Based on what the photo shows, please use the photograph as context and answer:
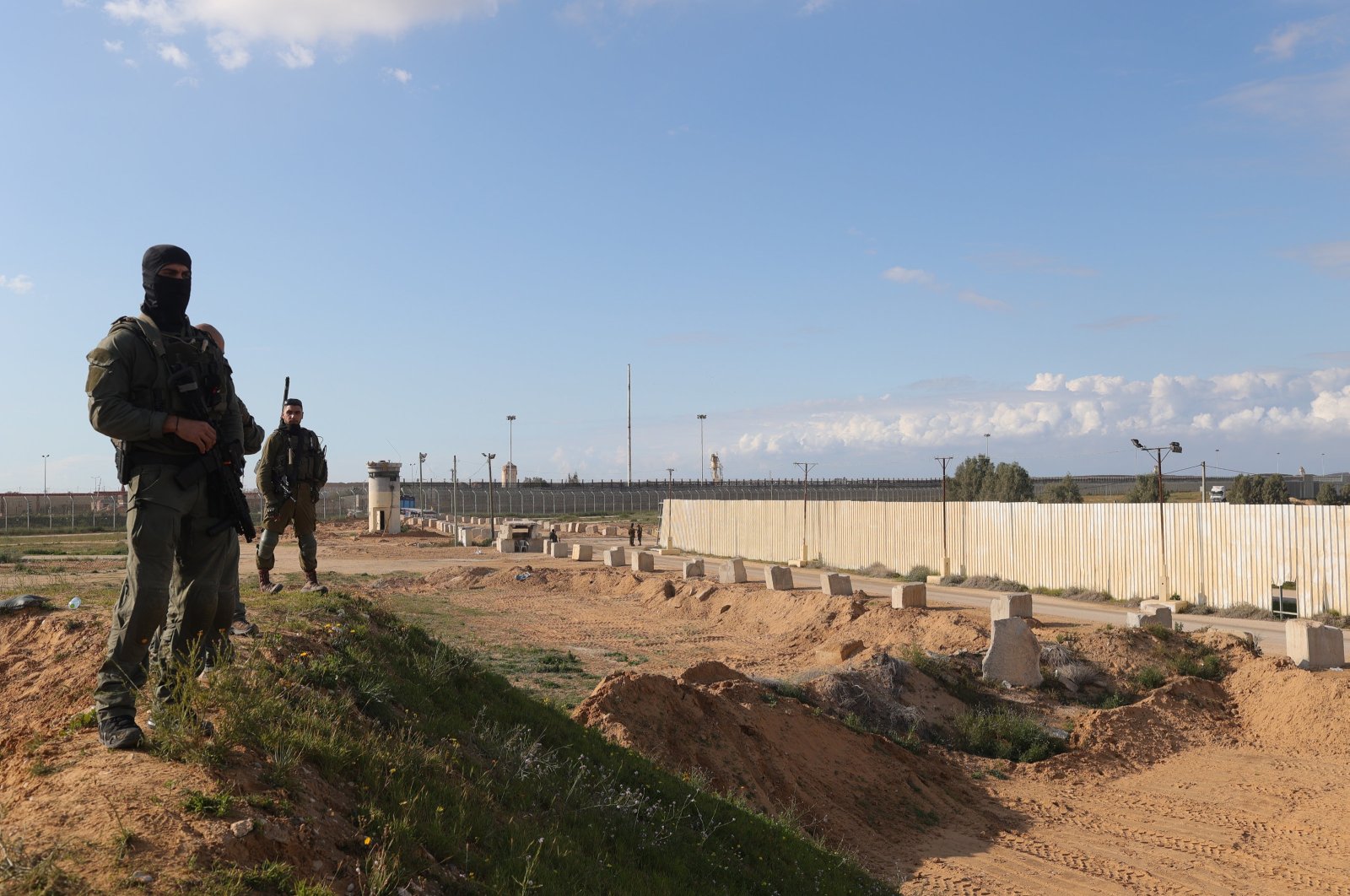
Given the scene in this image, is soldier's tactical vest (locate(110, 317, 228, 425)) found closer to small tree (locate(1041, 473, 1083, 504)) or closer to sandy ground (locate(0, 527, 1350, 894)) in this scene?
sandy ground (locate(0, 527, 1350, 894))

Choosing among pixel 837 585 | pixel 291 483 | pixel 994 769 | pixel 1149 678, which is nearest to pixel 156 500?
pixel 291 483

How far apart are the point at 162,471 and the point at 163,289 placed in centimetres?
92

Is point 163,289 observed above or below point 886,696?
above

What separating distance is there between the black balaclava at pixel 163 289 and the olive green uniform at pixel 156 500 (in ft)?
0.23

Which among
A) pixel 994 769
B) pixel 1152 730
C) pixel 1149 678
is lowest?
pixel 994 769

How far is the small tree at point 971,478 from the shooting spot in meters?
74.8

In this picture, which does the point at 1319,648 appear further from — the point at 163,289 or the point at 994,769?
the point at 163,289

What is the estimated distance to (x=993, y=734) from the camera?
43.4 ft

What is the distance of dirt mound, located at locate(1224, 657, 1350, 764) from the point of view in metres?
13.0

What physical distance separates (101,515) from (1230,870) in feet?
182

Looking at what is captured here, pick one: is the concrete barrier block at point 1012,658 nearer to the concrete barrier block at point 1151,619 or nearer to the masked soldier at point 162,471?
the concrete barrier block at point 1151,619

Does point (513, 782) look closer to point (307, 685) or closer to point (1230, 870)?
point (307, 685)

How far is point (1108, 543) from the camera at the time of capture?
1022 inches

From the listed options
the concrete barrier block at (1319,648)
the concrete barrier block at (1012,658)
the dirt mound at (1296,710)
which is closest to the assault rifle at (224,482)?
the concrete barrier block at (1012,658)
